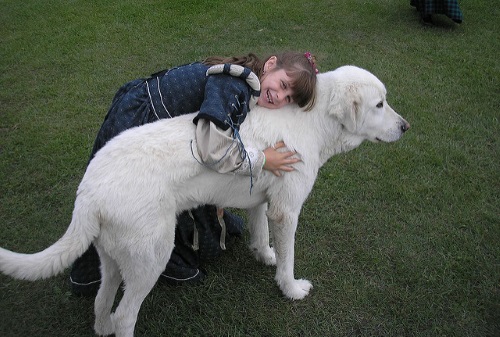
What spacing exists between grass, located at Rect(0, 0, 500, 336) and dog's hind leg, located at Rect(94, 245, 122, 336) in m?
0.25

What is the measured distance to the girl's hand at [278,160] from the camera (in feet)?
8.49

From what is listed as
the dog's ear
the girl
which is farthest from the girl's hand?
the dog's ear

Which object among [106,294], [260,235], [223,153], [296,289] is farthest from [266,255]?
[223,153]

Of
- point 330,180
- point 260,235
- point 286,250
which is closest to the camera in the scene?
point 286,250

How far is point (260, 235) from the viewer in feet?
11.4

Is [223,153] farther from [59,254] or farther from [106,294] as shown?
[106,294]

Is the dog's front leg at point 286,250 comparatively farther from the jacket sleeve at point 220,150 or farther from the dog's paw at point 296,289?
the jacket sleeve at point 220,150

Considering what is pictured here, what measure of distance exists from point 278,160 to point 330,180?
1918 mm

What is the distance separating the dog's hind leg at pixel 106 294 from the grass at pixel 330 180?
9.6 inches

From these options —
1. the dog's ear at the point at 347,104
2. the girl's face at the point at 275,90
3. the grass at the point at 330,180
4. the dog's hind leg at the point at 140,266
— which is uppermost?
the girl's face at the point at 275,90

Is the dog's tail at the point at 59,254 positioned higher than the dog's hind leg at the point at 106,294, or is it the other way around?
the dog's tail at the point at 59,254

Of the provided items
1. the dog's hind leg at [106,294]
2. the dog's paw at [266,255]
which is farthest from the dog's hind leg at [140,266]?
the dog's paw at [266,255]

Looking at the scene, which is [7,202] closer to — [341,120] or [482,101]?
[341,120]

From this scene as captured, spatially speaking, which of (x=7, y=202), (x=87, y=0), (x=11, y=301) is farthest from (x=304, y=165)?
(x=87, y=0)
